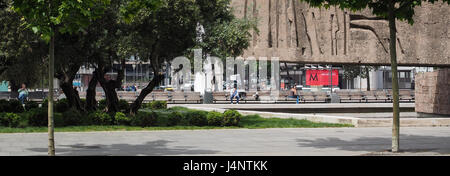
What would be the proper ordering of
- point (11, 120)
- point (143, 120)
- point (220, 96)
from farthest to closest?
point (220, 96)
point (143, 120)
point (11, 120)

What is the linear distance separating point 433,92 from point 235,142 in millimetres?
14090

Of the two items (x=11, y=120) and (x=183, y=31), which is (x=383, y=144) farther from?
(x=11, y=120)

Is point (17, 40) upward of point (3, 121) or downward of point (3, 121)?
upward

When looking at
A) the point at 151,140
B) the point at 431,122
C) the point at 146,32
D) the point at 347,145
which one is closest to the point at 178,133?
the point at 151,140

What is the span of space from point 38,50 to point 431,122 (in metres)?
14.0

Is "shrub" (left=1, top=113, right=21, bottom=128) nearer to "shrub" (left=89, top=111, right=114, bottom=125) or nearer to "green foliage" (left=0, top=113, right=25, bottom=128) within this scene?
"green foliage" (left=0, top=113, right=25, bottom=128)

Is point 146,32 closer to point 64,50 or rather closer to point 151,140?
point 64,50

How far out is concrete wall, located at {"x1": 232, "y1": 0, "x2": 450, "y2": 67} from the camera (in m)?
21.4

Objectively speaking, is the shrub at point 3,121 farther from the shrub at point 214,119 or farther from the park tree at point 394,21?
the park tree at point 394,21

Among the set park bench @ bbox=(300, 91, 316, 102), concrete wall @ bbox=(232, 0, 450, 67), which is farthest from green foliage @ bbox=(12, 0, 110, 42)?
park bench @ bbox=(300, 91, 316, 102)

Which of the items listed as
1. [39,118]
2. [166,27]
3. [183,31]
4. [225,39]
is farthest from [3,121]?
[225,39]

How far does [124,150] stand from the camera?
35.8ft

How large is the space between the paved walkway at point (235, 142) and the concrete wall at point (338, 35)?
6198 millimetres

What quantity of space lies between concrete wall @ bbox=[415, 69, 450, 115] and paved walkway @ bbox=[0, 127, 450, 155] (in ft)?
21.9
